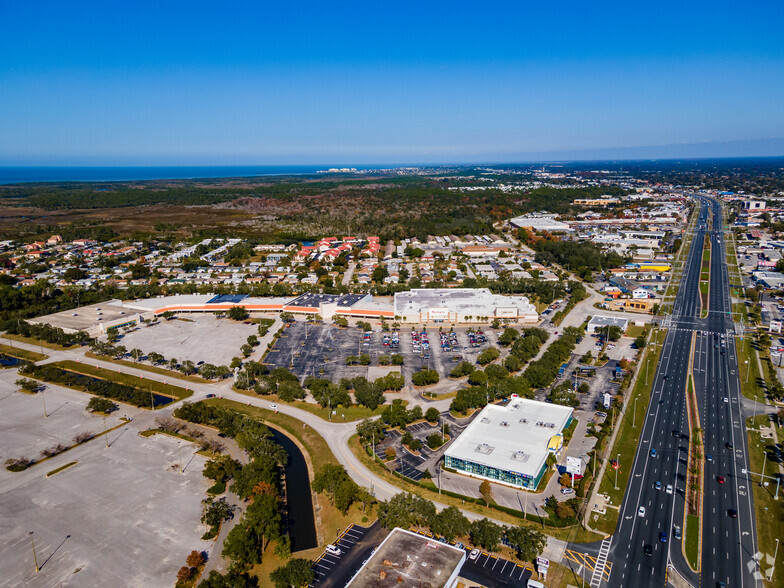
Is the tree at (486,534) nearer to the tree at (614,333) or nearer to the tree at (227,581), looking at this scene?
the tree at (227,581)

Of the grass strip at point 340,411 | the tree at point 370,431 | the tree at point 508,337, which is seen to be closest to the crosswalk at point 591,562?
the tree at point 370,431

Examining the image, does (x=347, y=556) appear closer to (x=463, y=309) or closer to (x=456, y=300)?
(x=463, y=309)

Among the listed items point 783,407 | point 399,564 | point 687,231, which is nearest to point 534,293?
point 783,407

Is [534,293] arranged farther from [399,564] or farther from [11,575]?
[11,575]

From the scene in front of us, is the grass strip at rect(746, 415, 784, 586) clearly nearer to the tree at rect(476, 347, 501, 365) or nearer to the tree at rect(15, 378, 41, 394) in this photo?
the tree at rect(476, 347, 501, 365)

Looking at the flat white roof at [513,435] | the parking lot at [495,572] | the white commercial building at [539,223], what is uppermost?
the white commercial building at [539,223]
